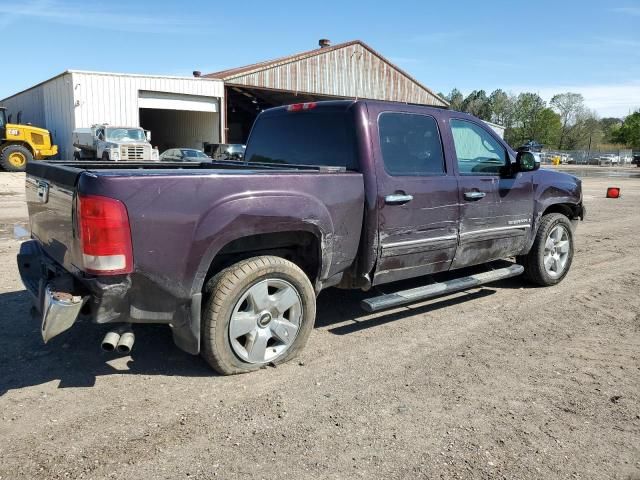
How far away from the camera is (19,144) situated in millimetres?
23766

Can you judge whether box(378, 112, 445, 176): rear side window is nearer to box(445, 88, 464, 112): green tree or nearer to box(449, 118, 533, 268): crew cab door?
box(449, 118, 533, 268): crew cab door

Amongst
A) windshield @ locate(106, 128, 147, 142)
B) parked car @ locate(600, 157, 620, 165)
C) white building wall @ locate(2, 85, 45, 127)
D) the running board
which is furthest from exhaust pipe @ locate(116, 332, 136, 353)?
parked car @ locate(600, 157, 620, 165)

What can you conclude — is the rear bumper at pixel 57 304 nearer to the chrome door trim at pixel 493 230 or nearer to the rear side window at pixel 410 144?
the rear side window at pixel 410 144

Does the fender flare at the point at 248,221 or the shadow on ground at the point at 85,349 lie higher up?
the fender flare at the point at 248,221

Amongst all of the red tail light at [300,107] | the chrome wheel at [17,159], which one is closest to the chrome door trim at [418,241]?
the red tail light at [300,107]

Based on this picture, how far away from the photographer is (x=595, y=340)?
4.45 meters

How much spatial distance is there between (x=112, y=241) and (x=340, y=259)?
5.80 feet

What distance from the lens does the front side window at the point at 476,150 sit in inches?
193

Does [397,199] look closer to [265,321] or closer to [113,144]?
[265,321]

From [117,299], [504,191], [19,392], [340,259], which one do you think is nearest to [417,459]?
[340,259]

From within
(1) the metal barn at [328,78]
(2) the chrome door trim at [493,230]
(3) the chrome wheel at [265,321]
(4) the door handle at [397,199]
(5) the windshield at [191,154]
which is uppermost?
(1) the metal barn at [328,78]

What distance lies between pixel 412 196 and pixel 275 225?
138 centimetres

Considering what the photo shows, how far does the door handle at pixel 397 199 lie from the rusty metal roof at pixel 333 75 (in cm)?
2773

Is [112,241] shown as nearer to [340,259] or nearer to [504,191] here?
[340,259]
